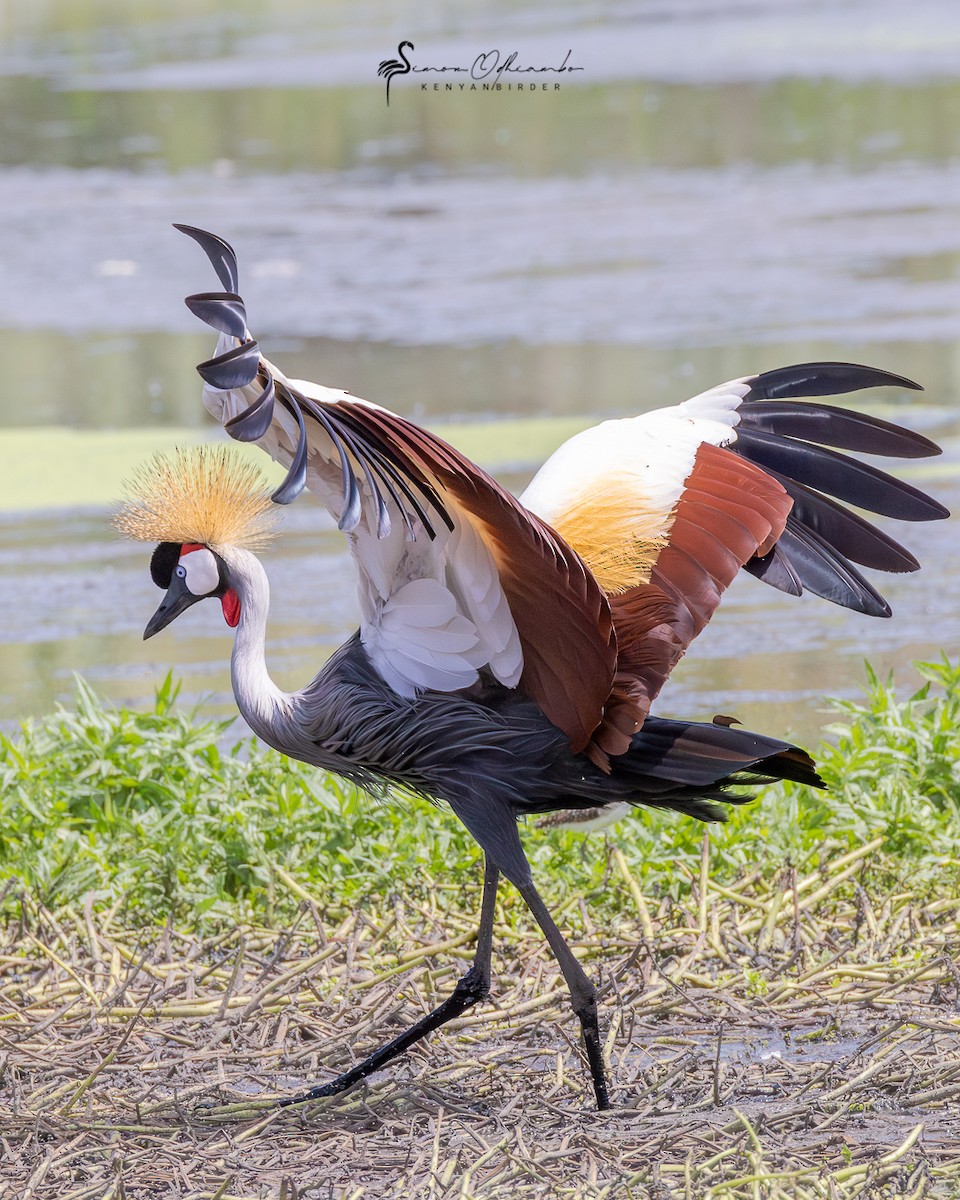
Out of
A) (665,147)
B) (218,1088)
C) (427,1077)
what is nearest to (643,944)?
(427,1077)

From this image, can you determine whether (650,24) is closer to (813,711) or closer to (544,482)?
(813,711)

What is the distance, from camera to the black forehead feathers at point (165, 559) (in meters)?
3.70

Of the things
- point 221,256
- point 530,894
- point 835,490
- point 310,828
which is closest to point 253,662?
point 530,894

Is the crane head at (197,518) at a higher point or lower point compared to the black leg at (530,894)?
higher

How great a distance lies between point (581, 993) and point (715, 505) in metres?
1.02

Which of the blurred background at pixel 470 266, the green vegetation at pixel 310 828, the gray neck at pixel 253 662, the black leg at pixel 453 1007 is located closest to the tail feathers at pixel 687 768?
the black leg at pixel 453 1007

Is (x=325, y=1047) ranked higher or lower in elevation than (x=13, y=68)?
lower

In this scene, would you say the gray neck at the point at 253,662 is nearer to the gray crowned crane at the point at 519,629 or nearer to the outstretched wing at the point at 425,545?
the gray crowned crane at the point at 519,629

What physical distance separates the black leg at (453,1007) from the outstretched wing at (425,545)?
0.46 meters

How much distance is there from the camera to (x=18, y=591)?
7.01 metres

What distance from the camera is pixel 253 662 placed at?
3.64 metres

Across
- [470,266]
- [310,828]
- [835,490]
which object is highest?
[835,490]

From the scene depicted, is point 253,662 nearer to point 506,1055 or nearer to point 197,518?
point 197,518

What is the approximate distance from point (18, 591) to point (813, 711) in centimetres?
316
